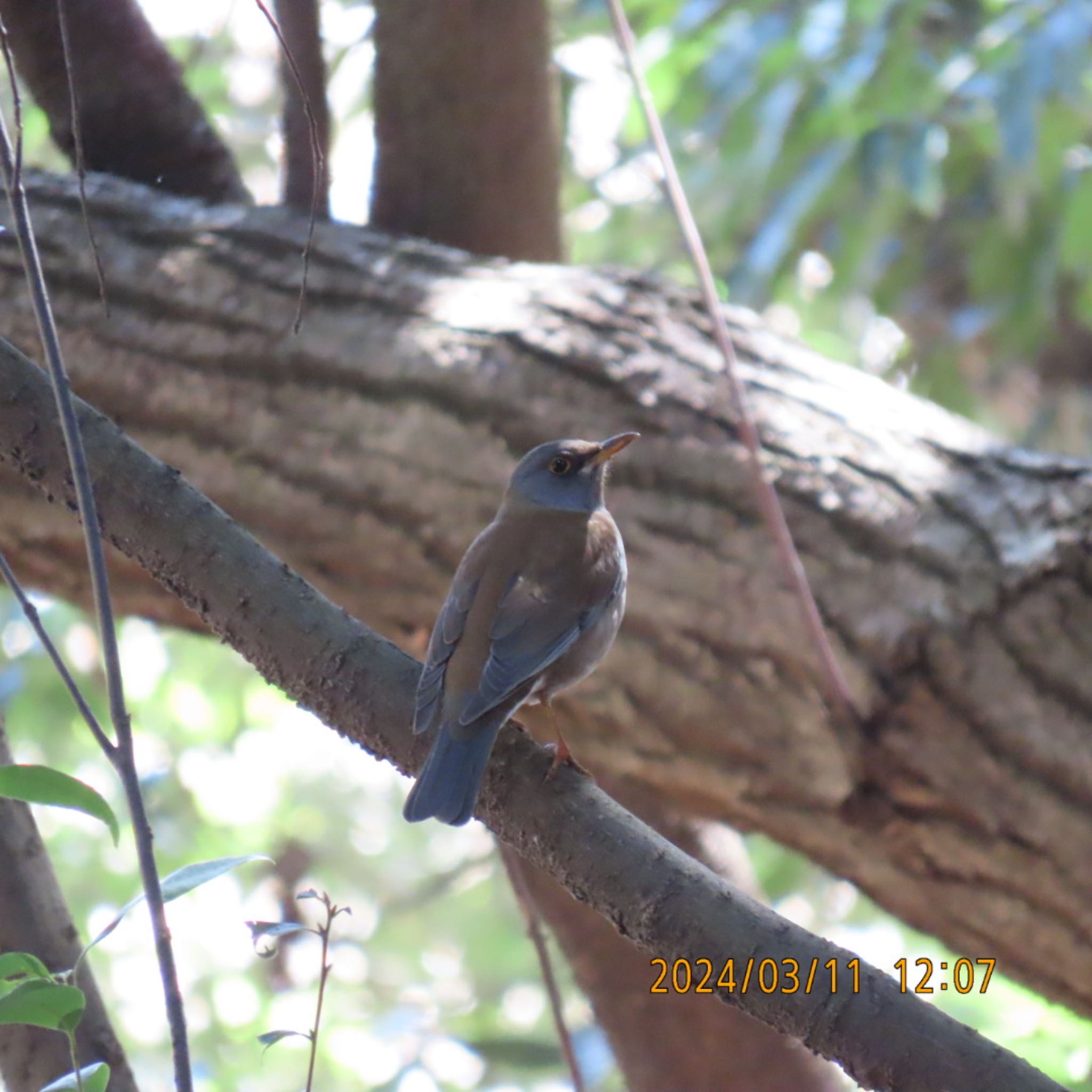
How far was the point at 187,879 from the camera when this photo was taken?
1.55 meters

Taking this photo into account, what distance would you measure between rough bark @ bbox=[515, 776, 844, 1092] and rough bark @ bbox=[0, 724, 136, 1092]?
1.64 m

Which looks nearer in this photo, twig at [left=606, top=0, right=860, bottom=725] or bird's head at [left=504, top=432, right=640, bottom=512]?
twig at [left=606, top=0, right=860, bottom=725]

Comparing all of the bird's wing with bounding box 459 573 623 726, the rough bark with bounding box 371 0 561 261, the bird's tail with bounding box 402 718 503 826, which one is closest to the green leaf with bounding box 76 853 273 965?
the bird's tail with bounding box 402 718 503 826

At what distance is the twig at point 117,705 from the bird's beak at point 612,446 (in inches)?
60.2

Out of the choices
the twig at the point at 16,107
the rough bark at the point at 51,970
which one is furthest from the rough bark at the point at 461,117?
the rough bark at the point at 51,970

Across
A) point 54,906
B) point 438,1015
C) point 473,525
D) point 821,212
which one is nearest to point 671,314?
point 473,525

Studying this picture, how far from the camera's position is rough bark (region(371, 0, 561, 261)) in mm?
3611

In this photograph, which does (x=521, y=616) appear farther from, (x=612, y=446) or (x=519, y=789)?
(x=519, y=789)

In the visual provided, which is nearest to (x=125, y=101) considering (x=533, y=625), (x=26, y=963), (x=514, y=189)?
(x=514, y=189)

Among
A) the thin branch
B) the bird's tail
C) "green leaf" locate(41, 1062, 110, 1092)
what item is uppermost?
the bird's tail

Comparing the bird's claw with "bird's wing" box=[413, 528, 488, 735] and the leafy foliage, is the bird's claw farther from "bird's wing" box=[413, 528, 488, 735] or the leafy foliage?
the leafy foliage

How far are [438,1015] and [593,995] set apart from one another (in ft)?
12.5

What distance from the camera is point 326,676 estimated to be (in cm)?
174

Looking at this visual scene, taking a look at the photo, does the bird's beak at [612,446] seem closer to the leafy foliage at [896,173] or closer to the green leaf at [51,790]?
the green leaf at [51,790]
